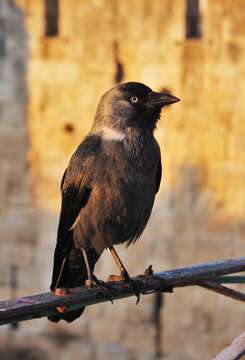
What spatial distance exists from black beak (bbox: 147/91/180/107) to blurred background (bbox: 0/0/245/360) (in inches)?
262

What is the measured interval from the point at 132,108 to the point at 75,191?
0.42 metres

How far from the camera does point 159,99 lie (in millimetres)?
4801

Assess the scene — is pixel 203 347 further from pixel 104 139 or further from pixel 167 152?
pixel 104 139

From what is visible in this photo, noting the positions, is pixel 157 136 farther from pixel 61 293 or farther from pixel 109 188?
Result: pixel 61 293

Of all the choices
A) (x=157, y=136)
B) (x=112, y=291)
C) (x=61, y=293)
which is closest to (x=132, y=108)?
(x=112, y=291)

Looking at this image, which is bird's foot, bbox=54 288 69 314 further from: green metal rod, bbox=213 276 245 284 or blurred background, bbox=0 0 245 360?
blurred background, bbox=0 0 245 360

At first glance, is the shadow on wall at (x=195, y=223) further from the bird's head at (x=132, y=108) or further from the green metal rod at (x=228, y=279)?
the green metal rod at (x=228, y=279)

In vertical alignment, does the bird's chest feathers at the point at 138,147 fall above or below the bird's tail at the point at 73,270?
above

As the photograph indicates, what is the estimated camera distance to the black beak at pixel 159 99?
15.6 feet

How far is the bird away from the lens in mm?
4594

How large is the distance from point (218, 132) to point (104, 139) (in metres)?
7.10

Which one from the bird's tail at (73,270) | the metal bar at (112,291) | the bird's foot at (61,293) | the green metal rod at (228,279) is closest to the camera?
the metal bar at (112,291)

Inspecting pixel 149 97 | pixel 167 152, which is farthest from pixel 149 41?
pixel 149 97

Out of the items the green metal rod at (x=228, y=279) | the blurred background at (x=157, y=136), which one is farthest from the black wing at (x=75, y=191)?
the blurred background at (x=157, y=136)
